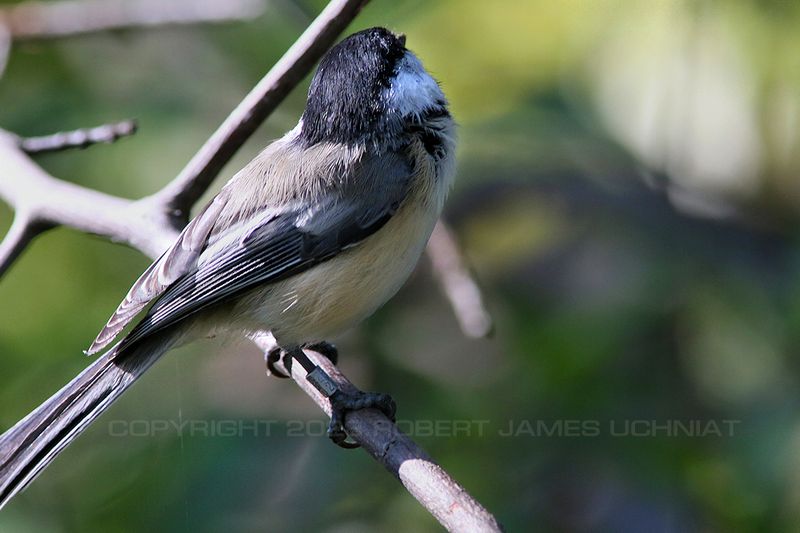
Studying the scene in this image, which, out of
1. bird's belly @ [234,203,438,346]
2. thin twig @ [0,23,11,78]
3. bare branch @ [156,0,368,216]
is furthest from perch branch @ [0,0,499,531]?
thin twig @ [0,23,11,78]

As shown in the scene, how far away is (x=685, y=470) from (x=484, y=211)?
101 cm

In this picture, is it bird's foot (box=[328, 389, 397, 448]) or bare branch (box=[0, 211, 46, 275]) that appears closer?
bird's foot (box=[328, 389, 397, 448])

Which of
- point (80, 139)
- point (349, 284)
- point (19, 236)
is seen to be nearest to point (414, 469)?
point (349, 284)

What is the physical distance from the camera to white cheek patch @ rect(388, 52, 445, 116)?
2.39 meters

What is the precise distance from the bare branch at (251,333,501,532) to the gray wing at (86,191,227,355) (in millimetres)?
402

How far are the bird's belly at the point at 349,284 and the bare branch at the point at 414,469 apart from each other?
143 millimetres

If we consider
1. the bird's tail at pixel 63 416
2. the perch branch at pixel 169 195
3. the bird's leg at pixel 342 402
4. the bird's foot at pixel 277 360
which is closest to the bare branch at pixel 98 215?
the perch branch at pixel 169 195

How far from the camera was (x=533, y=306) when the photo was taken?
2891 millimetres

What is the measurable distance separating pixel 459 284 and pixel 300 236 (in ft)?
1.57

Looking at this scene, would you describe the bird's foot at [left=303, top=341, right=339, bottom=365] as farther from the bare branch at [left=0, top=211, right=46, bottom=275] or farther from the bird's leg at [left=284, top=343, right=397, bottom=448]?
the bare branch at [left=0, top=211, right=46, bottom=275]

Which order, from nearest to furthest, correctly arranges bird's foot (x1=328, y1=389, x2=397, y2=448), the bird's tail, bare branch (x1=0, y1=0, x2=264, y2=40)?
the bird's tail
bird's foot (x1=328, y1=389, x2=397, y2=448)
bare branch (x1=0, y1=0, x2=264, y2=40)

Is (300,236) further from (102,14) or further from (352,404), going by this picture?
(102,14)

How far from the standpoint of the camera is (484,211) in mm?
3096

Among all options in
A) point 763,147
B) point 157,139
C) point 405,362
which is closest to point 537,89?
point 763,147
